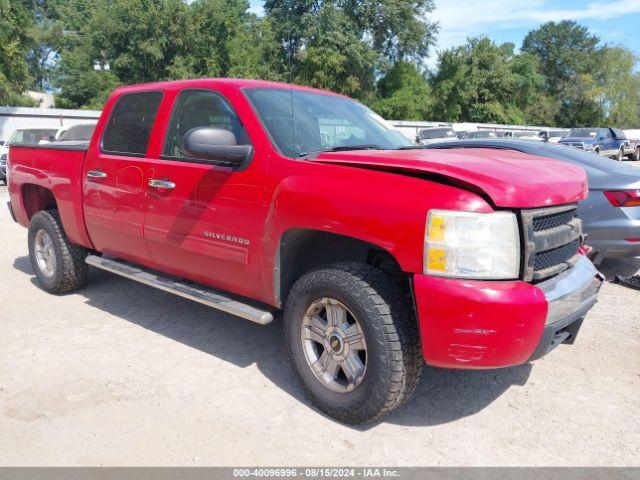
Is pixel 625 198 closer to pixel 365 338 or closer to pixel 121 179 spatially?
pixel 365 338

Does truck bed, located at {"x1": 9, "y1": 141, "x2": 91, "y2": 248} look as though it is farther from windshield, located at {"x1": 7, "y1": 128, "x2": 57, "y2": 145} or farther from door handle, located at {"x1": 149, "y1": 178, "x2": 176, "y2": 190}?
windshield, located at {"x1": 7, "y1": 128, "x2": 57, "y2": 145}

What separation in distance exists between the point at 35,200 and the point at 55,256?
33.6 inches

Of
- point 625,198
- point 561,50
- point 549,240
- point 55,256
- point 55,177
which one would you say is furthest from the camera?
point 561,50

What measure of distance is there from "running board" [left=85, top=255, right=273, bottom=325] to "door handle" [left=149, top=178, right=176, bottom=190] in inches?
28.2

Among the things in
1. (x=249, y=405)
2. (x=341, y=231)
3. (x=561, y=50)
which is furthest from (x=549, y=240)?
(x=561, y=50)

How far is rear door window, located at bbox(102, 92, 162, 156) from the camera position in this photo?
14.5ft

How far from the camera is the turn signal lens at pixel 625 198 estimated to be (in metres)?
5.58

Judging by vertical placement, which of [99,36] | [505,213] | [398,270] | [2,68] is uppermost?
[99,36]

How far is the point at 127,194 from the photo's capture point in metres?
4.42

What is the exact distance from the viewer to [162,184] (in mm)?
4086

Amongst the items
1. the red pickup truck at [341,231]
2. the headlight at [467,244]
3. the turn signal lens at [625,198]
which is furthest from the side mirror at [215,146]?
the turn signal lens at [625,198]

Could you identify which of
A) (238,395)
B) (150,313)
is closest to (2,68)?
(150,313)

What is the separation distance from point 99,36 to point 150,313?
41.8 m

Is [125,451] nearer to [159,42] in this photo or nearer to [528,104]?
[159,42]
